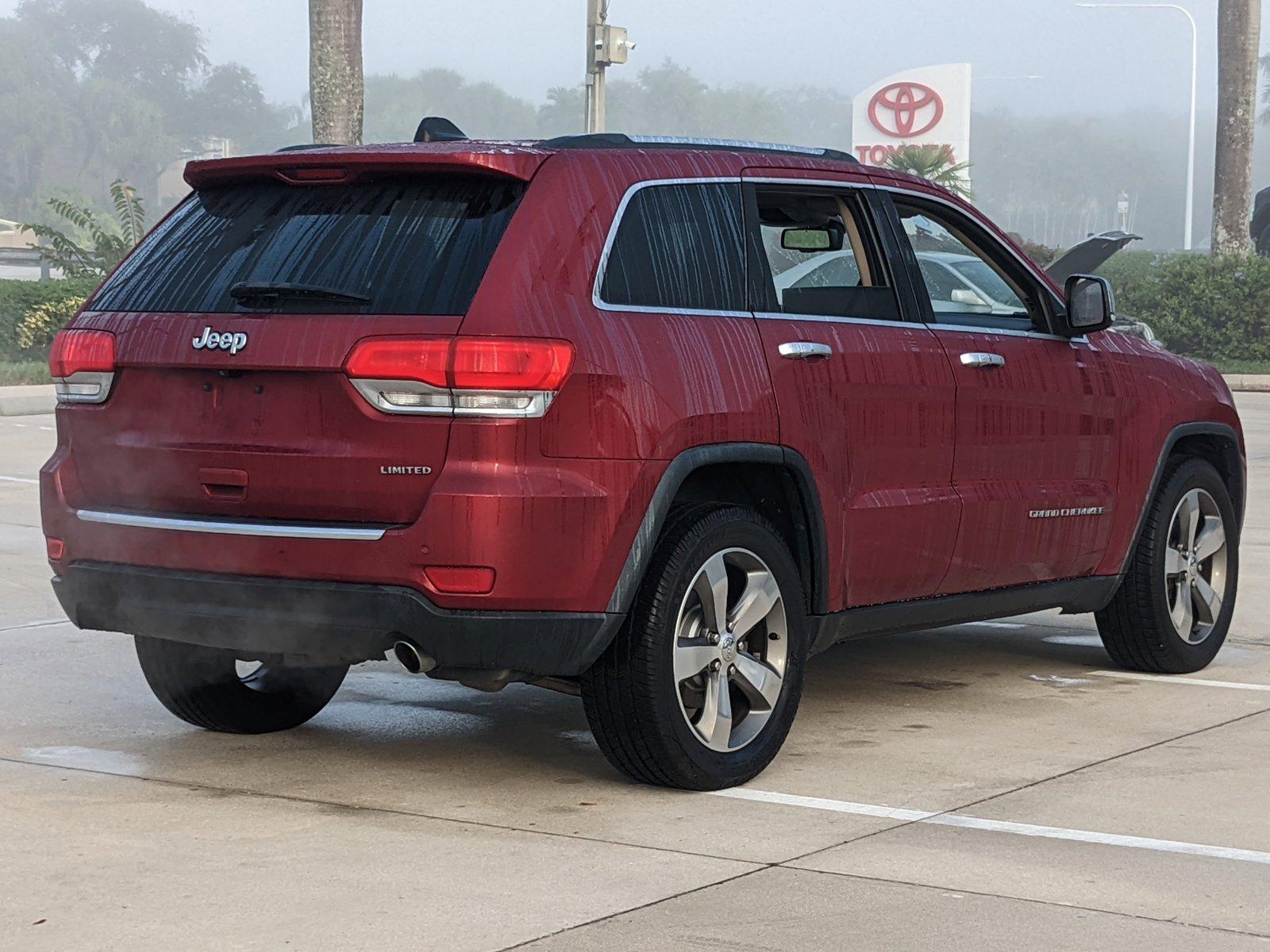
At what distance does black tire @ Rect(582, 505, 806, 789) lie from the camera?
545 cm

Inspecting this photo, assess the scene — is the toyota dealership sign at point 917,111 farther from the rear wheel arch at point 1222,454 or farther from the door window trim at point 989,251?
the door window trim at point 989,251

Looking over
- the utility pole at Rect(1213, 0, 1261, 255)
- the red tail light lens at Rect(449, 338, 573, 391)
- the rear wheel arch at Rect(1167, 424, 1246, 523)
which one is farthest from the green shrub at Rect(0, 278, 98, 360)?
the red tail light lens at Rect(449, 338, 573, 391)

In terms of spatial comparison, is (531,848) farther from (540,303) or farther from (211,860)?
(540,303)

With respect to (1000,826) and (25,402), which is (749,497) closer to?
(1000,826)

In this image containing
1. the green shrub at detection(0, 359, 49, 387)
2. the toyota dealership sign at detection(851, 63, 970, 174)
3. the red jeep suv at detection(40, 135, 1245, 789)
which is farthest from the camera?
the toyota dealership sign at detection(851, 63, 970, 174)

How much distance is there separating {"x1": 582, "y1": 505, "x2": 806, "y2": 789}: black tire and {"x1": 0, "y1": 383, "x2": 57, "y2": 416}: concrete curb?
1730cm

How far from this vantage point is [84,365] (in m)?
5.75

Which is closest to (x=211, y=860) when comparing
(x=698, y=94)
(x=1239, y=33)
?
(x=1239, y=33)

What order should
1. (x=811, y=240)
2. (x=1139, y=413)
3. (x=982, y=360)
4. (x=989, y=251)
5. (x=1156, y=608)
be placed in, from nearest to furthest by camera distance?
(x=811, y=240) < (x=982, y=360) < (x=989, y=251) < (x=1139, y=413) < (x=1156, y=608)

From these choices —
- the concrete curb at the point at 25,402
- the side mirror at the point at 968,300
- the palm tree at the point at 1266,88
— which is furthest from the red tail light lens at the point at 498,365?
the palm tree at the point at 1266,88

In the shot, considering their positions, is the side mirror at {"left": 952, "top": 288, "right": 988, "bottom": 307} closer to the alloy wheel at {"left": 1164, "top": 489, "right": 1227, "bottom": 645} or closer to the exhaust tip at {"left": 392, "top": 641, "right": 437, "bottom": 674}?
the alloy wheel at {"left": 1164, "top": 489, "right": 1227, "bottom": 645}

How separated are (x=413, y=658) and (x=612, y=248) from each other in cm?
121

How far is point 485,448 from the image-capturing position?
16.8 feet

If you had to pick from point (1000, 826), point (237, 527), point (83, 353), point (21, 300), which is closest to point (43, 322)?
point (21, 300)
